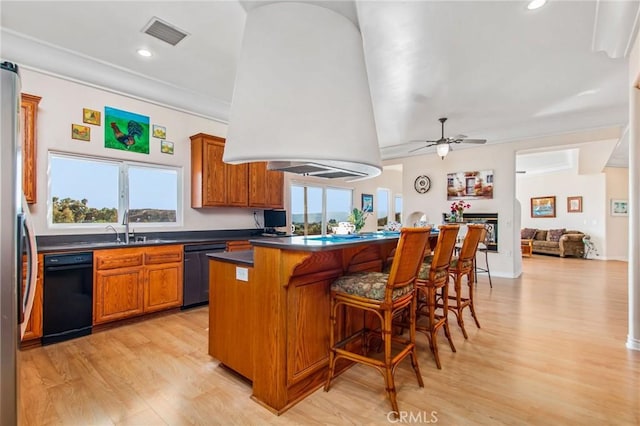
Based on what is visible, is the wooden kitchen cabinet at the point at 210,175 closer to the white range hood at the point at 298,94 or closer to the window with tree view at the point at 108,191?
the window with tree view at the point at 108,191

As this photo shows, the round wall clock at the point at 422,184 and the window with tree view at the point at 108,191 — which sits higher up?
the round wall clock at the point at 422,184

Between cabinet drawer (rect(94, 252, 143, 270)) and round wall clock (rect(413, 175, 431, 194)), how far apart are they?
591 cm

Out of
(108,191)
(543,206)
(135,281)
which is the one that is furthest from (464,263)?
(543,206)

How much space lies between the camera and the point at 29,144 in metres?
3.10

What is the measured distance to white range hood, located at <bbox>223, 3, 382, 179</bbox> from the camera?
217 centimetres

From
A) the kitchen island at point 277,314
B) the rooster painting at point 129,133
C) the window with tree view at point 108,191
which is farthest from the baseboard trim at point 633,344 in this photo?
the rooster painting at point 129,133

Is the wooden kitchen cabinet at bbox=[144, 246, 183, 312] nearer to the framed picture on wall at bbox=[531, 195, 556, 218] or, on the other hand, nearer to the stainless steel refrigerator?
the stainless steel refrigerator

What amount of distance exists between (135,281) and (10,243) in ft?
8.02

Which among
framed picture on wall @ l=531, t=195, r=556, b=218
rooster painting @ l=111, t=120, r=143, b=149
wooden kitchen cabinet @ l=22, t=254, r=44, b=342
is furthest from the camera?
framed picture on wall @ l=531, t=195, r=556, b=218

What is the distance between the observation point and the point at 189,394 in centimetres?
208

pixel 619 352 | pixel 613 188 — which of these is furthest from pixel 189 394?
pixel 613 188

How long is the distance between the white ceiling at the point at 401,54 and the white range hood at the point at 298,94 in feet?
0.95

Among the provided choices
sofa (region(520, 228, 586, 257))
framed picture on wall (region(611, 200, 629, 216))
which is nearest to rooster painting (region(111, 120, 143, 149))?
sofa (region(520, 228, 586, 257))

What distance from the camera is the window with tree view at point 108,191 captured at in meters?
3.50
